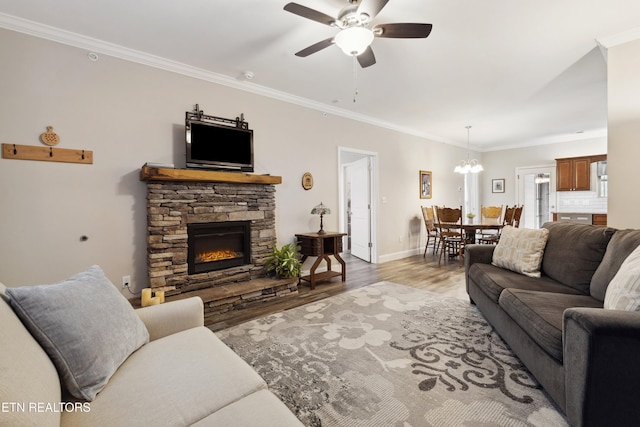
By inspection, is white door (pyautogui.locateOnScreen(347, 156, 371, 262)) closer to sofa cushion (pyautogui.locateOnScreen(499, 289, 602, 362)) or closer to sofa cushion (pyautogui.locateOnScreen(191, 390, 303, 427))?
sofa cushion (pyautogui.locateOnScreen(499, 289, 602, 362))

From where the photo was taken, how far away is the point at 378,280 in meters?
4.22

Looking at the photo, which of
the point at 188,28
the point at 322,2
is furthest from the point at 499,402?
the point at 188,28

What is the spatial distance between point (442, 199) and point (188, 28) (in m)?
6.31

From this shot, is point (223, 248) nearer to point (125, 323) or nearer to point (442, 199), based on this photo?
point (125, 323)

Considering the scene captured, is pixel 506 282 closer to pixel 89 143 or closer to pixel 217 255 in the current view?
pixel 217 255

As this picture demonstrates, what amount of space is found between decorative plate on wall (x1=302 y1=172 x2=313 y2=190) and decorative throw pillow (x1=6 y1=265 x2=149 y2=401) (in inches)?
130

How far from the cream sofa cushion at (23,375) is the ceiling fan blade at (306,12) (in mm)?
2121

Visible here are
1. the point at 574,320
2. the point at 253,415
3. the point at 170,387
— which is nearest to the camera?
the point at 253,415

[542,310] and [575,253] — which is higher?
[575,253]

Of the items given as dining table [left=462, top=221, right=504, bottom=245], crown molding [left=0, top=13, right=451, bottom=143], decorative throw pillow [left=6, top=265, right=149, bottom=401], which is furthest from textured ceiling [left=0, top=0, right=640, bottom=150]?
decorative throw pillow [left=6, top=265, right=149, bottom=401]

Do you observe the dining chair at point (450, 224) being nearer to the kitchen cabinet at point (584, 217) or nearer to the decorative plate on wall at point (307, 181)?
the kitchen cabinet at point (584, 217)

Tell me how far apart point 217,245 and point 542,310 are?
3184 millimetres

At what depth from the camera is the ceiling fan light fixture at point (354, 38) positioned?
82.3 inches

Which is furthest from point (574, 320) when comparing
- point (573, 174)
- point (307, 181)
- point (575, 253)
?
point (573, 174)
